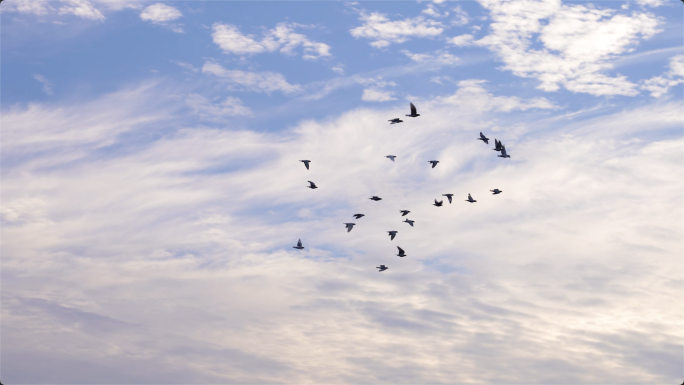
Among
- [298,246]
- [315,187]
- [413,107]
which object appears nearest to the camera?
[413,107]

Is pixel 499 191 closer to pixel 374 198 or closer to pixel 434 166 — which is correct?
pixel 434 166

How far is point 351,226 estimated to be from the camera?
141 metres

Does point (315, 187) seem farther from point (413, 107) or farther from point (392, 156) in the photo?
point (413, 107)

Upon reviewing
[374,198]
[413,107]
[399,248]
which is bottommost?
[399,248]

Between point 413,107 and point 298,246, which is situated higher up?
point 413,107

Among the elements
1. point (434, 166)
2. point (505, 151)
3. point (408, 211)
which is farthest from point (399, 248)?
point (505, 151)

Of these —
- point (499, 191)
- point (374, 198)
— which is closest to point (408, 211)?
point (374, 198)

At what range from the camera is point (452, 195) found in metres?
142

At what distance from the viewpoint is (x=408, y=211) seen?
146000mm

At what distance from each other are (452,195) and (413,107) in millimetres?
21817

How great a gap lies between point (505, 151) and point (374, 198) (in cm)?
2761

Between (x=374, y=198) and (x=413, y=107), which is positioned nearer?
(x=413, y=107)

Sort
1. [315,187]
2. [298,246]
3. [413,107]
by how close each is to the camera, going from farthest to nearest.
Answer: [298,246] < [315,187] < [413,107]

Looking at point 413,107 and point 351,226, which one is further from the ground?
point 413,107
